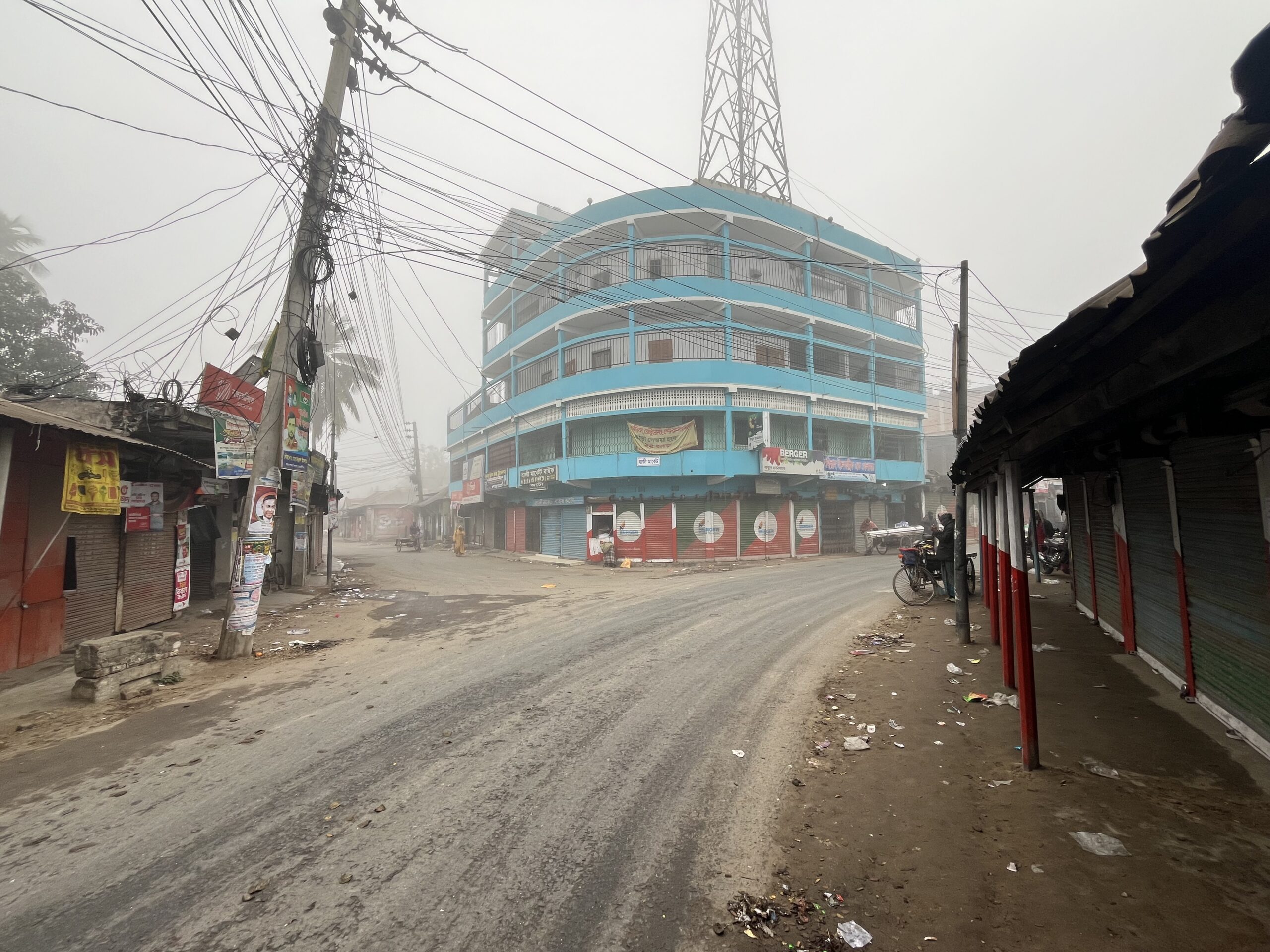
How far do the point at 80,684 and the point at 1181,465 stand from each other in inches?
448

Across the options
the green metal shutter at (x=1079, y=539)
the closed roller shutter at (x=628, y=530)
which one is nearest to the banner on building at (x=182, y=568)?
the closed roller shutter at (x=628, y=530)

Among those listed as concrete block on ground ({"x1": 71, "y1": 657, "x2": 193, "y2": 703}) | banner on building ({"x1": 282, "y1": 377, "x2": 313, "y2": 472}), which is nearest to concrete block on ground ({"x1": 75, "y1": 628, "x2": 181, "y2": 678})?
concrete block on ground ({"x1": 71, "y1": 657, "x2": 193, "y2": 703})

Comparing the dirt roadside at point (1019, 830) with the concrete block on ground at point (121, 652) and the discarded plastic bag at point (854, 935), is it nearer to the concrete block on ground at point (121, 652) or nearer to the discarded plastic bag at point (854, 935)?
the discarded plastic bag at point (854, 935)

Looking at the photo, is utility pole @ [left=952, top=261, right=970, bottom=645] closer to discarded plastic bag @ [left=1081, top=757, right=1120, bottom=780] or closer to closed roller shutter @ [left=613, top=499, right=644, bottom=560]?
discarded plastic bag @ [left=1081, top=757, right=1120, bottom=780]

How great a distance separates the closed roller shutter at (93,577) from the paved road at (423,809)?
426 cm

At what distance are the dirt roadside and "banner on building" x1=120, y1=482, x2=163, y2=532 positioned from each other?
35.9 feet

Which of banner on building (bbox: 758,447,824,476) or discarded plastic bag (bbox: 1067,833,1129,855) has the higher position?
banner on building (bbox: 758,447,824,476)

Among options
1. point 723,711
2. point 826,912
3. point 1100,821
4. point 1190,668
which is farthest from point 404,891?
point 1190,668

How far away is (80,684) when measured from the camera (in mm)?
5914

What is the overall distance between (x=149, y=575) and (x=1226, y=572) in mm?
14681

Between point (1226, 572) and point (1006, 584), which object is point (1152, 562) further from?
point (1006, 584)

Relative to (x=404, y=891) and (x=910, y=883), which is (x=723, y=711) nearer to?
(x=910, y=883)

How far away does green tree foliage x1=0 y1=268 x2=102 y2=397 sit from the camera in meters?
19.1

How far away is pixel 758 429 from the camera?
79.6 feet
